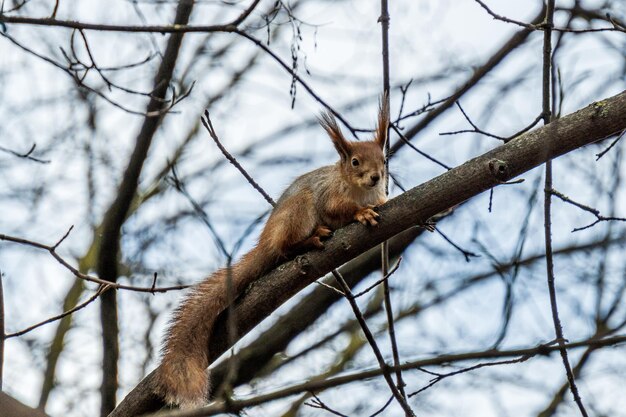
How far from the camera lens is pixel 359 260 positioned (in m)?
5.68

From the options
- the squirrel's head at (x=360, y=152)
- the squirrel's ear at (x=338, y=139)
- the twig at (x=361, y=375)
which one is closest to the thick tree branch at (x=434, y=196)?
the squirrel's head at (x=360, y=152)

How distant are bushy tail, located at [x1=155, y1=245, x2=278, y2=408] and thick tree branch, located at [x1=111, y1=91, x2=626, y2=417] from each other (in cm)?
9

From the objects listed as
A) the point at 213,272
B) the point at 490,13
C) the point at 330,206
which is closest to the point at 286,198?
the point at 330,206

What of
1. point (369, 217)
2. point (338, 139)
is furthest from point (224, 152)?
point (338, 139)

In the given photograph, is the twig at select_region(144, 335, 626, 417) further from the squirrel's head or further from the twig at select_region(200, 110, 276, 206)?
the squirrel's head

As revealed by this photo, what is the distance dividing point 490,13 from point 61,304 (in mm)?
5019

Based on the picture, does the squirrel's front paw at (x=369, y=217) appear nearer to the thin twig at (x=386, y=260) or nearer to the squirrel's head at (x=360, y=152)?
the thin twig at (x=386, y=260)

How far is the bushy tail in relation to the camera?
3.31 meters

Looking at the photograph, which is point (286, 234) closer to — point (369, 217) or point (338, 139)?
point (338, 139)

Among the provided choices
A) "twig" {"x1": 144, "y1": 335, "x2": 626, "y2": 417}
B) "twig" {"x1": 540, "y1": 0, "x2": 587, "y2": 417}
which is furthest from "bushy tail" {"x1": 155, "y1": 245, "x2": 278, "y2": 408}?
"twig" {"x1": 144, "y1": 335, "x2": 626, "y2": 417}

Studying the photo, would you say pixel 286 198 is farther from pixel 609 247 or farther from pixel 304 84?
pixel 609 247

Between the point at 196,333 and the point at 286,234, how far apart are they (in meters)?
0.65

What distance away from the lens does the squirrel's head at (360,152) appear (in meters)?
4.14

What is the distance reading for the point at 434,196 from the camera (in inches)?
115
